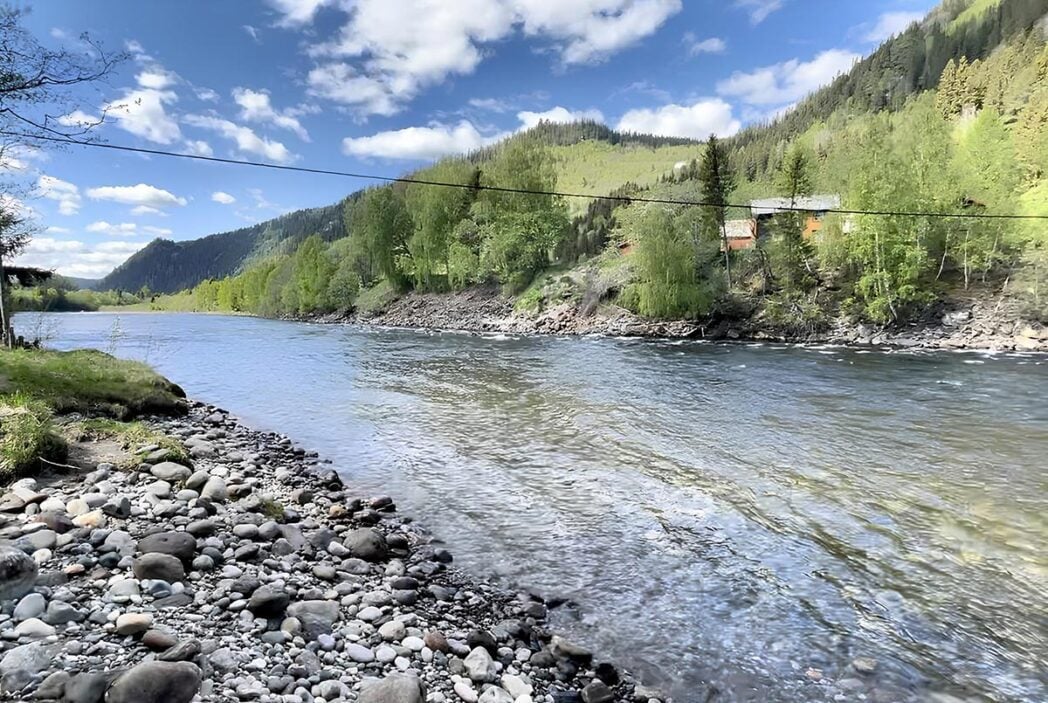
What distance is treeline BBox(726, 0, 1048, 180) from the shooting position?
12256cm

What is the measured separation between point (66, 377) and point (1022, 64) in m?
132

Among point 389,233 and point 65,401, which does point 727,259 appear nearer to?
point 65,401

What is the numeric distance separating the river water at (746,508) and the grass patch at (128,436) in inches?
112

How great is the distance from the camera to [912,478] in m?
9.80

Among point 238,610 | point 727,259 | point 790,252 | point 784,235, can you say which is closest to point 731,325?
point 727,259

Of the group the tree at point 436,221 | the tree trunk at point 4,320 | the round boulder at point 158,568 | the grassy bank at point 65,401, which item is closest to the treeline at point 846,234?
the tree at point 436,221

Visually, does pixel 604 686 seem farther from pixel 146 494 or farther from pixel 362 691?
pixel 146 494

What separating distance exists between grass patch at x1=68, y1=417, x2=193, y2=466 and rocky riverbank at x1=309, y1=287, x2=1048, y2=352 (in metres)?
34.3

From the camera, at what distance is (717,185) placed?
4356cm

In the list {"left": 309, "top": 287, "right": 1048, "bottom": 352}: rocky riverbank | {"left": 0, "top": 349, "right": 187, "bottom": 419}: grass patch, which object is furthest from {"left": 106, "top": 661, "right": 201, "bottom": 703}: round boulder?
{"left": 309, "top": 287, "right": 1048, "bottom": 352}: rocky riverbank

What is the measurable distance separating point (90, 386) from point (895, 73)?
178m

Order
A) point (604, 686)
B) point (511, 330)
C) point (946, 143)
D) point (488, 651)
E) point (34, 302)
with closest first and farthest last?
1. point (604, 686)
2. point (488, 651)
3. point (34, 302)
4. point (946, 143)
5. point (511, 330)

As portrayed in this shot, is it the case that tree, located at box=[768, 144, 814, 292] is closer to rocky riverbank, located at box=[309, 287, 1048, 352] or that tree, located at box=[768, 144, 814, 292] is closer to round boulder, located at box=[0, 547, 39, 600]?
rocky riverbank, located at box=[309, 287, 1048, 352]

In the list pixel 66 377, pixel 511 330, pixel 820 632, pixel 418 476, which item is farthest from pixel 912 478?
pixel 511 330
